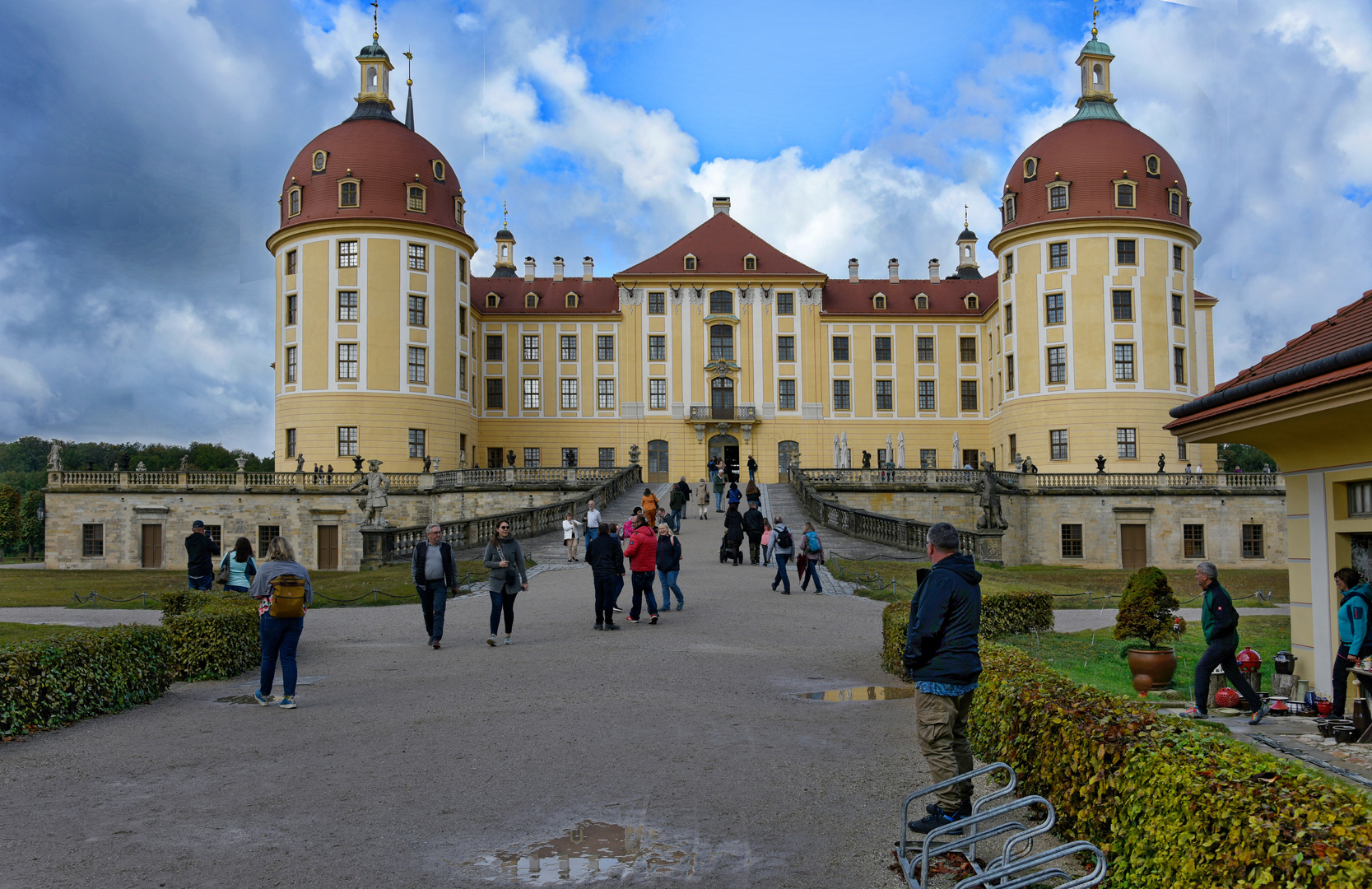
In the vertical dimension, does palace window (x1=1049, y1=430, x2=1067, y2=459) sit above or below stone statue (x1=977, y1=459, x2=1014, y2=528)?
above

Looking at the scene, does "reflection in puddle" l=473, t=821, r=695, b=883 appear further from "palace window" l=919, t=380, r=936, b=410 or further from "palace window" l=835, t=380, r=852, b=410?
"palace window" l=919, t=380, r=936, b=410

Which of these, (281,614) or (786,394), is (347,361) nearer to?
(786,394)

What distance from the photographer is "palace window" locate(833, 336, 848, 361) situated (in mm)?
60750

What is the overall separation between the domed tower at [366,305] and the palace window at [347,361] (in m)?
0.06

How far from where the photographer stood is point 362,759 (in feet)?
28.4

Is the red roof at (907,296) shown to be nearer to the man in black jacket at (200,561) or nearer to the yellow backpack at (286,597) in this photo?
the man in black jacket at (200,561)

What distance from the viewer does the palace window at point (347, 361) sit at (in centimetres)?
5050

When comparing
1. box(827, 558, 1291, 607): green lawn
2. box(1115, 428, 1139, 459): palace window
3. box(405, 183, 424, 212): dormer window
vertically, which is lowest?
box(827, 558, 1291, 607): green lawn

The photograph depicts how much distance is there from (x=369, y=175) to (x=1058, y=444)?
123 ft

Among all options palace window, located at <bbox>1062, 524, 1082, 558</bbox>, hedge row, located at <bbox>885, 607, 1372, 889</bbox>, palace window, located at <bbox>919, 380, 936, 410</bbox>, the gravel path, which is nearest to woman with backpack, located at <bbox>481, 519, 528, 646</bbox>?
the gravel path

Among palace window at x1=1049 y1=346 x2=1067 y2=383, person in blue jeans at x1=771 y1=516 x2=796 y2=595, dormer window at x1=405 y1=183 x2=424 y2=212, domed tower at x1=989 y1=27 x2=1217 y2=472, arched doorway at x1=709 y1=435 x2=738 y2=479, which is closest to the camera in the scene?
person in blue jeans at x1=771 y1=516 x2=796 y2=595

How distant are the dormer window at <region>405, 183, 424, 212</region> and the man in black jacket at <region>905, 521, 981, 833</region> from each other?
50.2m

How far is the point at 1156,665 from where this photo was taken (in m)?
11.4

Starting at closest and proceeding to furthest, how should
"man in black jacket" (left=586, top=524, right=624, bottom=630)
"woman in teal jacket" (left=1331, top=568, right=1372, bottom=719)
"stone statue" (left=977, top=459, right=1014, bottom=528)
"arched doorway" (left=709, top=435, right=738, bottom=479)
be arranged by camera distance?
"woman in teal jacket" (left=1331, top=568, right=1372, bottom=719) < "man in black jacket" (left=586, top=524, right=624, bottom=630) < "stone statue" (left=977, top=459, right=1014, bottom=528) < "arched doorway" (left=709, top=435, right=738, bottom=479)
